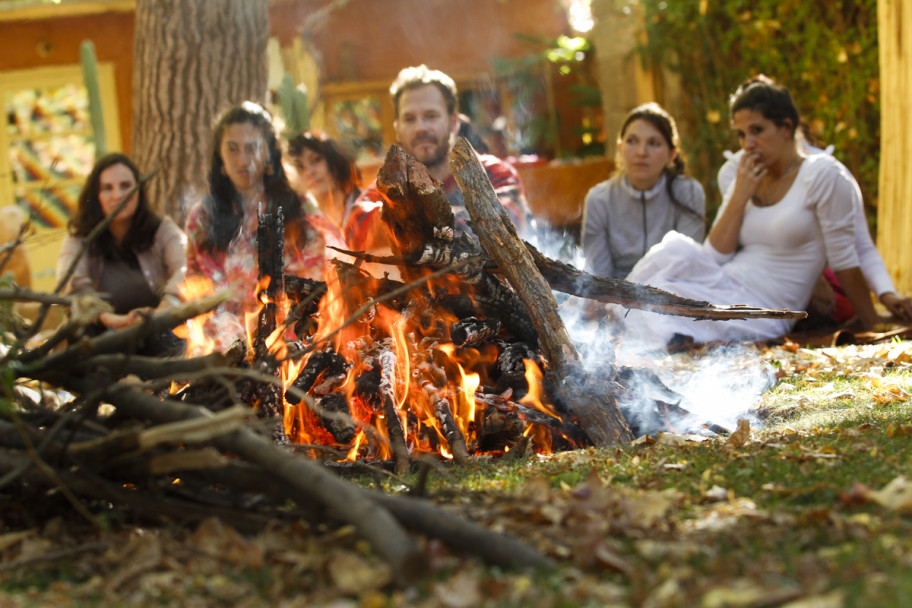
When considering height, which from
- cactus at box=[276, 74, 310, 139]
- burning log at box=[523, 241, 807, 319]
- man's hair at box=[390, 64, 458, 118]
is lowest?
burning log at box=[523, 241, 807, 319]

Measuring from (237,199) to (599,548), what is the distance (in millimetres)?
4373

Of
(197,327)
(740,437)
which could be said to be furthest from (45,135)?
(740,437)

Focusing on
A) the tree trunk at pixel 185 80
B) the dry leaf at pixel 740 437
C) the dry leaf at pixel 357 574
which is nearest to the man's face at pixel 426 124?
the tree trunk at pixel 185 80

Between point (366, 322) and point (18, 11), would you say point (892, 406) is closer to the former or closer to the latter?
point (366, 322)

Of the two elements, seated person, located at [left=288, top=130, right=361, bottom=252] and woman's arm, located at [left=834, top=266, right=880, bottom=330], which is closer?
woman's arm, located at [left=834, top=266, right=880, bottom=330]

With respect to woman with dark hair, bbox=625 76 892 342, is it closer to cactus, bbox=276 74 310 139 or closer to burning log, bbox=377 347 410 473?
burning log, bbox=377 347 410 473

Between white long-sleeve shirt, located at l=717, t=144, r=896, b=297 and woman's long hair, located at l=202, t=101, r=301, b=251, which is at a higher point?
woman's long hair, located at l=202, t=101, r=301, b=251

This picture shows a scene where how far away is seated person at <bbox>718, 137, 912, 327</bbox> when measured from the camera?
558 cm

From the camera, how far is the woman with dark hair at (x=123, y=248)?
6.15 metres

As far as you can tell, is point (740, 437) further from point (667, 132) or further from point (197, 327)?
point (667, 132)

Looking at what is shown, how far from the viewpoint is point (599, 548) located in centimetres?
187

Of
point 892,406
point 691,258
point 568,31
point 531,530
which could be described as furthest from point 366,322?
point 568,31

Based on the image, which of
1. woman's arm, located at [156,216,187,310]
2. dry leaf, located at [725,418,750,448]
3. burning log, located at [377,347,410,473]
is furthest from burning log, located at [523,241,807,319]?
woman's arm, located at [156,216,187,310]

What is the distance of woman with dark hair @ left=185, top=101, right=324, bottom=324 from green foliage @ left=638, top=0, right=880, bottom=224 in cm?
446
